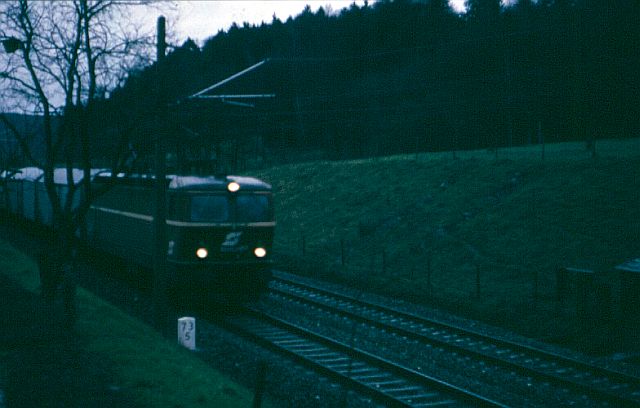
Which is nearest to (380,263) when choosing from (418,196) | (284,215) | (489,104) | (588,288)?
(418,196)

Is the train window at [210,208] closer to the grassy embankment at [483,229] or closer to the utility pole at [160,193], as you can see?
the utility pole at [160,193]

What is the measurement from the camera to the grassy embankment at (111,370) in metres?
8.30

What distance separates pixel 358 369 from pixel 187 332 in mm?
3491

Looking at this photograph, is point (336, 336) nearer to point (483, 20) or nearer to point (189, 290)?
point (189, 290)

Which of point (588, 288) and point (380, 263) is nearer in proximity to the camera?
point (588, 288)

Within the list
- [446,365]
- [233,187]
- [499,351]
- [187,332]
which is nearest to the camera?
[446,365]

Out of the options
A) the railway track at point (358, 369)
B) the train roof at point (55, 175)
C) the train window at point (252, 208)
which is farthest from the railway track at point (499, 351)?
the train roof at point (55, 175)

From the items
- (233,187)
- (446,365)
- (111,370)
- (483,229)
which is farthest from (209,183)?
(483,229)

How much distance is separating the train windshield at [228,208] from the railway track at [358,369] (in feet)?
7.94

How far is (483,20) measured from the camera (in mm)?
56625

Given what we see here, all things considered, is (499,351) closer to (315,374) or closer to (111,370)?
(315,374)

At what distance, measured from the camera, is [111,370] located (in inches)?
379

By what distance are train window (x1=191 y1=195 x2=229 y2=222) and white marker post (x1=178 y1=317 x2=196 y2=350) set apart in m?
3.35

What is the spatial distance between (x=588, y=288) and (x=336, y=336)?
5.85m
